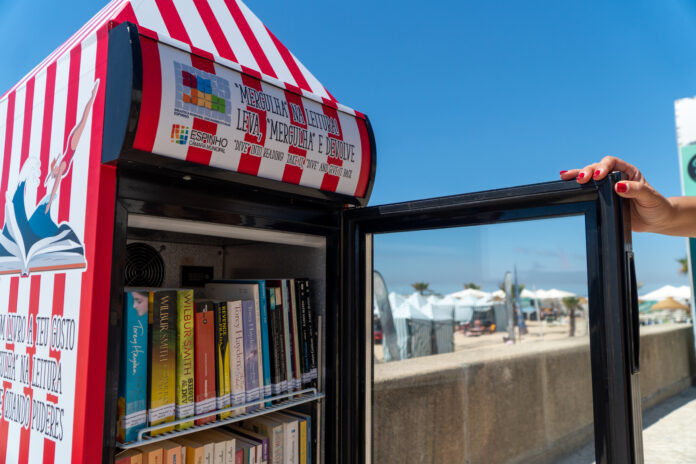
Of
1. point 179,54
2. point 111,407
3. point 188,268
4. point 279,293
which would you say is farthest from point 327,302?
point 179,54

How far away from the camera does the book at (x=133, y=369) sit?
1070mm

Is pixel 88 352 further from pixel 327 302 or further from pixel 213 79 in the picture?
pixel 327 302

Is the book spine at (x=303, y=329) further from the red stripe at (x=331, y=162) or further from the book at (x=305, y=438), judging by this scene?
the red stripe at (x=331, y=162)

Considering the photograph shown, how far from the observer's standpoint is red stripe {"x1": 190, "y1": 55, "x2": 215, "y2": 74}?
1.06 metres

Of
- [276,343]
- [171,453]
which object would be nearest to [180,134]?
[276,343]

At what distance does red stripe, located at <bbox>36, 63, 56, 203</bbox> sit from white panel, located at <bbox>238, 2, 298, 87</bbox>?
73cm

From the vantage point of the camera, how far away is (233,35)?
162 cm

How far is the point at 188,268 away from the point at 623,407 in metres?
1.52

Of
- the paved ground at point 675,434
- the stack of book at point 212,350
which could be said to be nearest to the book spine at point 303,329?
the stack of book at point 212,350

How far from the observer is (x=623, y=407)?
96cm

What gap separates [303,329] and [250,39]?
1.12 m

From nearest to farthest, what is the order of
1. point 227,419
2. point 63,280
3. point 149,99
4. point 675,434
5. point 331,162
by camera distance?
point 149,99
point 63,280
point 227,419
point 331,162
point 675,434

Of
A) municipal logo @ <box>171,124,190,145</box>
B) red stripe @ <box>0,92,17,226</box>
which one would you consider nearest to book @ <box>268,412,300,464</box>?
municipal logo @ <box>171,124,190,145</box>

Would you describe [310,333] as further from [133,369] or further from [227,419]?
[133,369]
